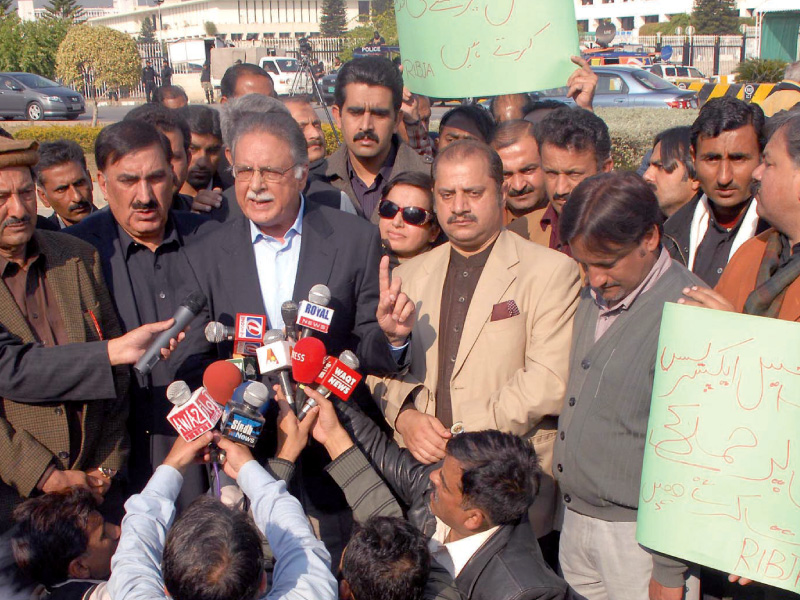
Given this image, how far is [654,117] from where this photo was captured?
577 inches

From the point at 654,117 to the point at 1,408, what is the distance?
43.9ft

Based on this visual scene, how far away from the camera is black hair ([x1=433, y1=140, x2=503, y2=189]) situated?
3559mm

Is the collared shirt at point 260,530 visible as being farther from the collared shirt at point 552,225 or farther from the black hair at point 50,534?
the collared shirt at point 552,225

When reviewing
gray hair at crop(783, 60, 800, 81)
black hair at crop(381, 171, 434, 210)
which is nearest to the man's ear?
black hair at crop(381, 171, 434, 210)

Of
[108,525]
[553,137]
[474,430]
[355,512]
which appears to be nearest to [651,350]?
[474,430]

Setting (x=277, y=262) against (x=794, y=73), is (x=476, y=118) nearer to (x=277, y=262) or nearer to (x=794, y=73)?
(x=277, y=262)

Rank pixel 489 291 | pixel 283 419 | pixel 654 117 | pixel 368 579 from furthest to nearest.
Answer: pixel 654 117 < pixel 489 291 < pixel 283 419 < pixel 368 579

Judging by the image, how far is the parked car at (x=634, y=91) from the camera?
66.0 feet

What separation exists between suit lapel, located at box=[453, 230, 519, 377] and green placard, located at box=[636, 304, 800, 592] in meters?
0.86

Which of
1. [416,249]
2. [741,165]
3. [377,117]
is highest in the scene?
[377,117]

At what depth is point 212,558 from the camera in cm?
241

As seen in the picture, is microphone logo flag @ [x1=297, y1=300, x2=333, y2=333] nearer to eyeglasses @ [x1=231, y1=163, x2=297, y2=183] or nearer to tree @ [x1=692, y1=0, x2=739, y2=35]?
eyeglasses @ [x1=231, y1=163, x2=297, y2=183]

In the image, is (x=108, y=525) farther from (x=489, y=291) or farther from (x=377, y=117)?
(x=377, y=117)

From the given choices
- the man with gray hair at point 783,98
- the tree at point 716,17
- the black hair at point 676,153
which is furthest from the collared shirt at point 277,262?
the tree at point 716,17
